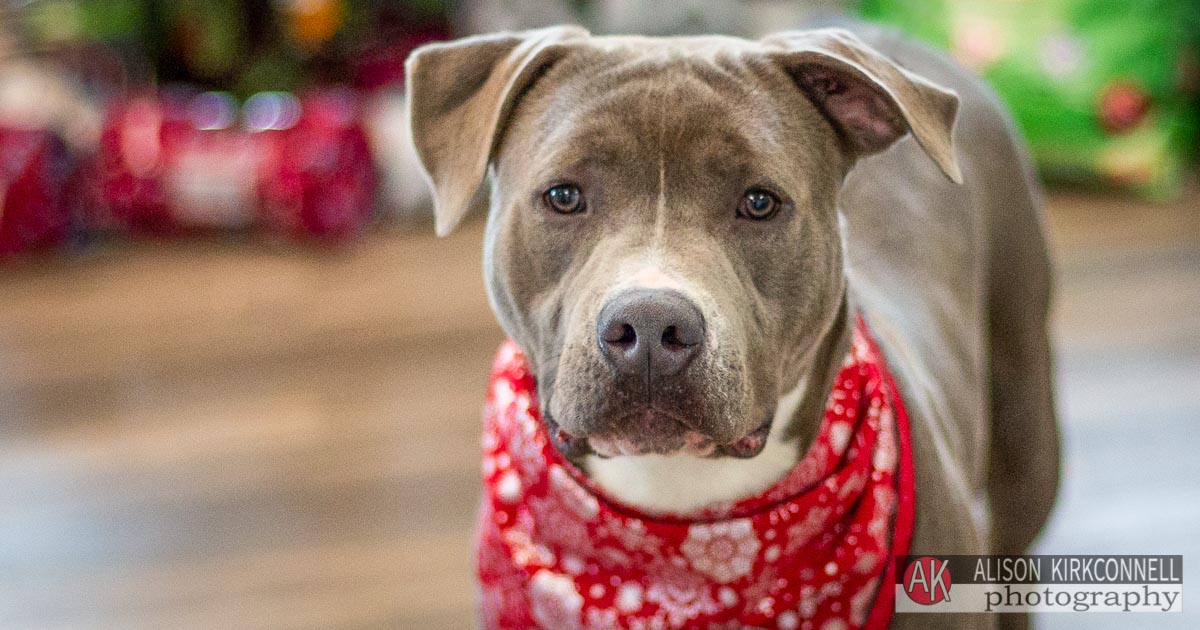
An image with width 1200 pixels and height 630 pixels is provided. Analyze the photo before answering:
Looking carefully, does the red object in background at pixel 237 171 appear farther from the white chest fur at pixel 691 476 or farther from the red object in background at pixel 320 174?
the white chest fur at pixel 691 476

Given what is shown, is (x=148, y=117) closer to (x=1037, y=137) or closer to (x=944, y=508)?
(x=1037, y=137)

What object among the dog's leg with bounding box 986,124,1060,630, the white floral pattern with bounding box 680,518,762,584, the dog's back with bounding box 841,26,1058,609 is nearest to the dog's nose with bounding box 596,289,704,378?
the white floral pattern with bounding box 680,518,762,584

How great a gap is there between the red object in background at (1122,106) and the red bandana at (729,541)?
3101 millimetres

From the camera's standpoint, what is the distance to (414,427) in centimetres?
320

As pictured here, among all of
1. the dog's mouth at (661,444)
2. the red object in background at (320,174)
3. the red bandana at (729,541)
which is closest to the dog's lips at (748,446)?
the dog's mouth at (661,444)

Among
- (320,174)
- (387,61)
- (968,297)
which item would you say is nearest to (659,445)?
(968,297)

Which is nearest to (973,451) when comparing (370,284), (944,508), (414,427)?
(944,508)

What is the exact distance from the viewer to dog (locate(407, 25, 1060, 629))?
138cm

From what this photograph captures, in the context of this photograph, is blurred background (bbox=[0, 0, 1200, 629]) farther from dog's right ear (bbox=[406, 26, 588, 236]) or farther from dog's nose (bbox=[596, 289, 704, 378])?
dog's nose (bbox=[596, 289, 704, 378])

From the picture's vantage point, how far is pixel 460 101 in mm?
1624

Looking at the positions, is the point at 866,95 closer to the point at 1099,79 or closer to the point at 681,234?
the point at 681,234

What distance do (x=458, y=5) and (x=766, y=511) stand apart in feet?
11.8

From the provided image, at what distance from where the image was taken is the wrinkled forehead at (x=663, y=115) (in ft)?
4.82

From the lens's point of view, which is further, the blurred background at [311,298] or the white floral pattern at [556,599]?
the blurred background at [311,298]
